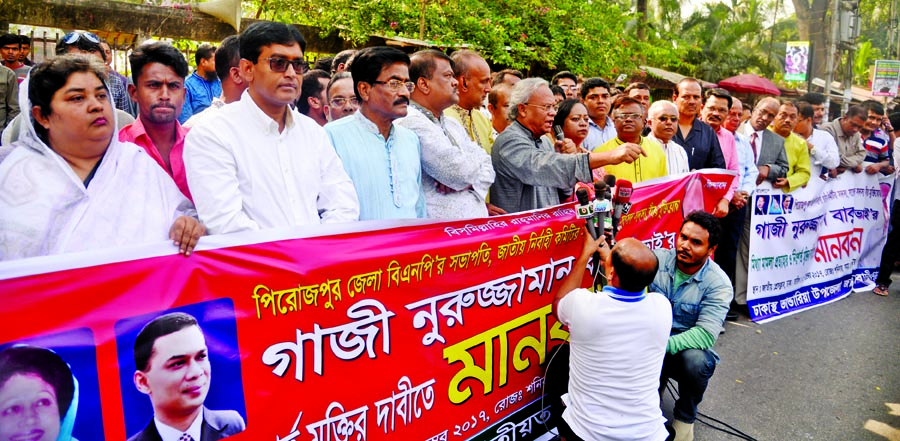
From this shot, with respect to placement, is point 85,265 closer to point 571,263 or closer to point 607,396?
point 607,396

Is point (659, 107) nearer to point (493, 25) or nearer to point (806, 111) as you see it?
point (806, 111)

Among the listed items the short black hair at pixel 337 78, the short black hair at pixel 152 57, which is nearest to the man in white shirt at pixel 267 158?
the short black hair at pixel 152 57

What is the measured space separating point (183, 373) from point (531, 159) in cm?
232

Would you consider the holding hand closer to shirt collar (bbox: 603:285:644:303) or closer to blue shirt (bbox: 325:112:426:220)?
blue shirt (bbox: 325:112:426:220)

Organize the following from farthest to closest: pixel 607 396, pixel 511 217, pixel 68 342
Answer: pixel 511 217
pixel 607 396
pixel 68 342

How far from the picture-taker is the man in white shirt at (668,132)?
528cm

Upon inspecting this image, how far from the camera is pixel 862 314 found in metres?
6.77

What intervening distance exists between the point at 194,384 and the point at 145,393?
0.49ft

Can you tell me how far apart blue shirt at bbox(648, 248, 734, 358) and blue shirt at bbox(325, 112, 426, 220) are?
1617 millimetres

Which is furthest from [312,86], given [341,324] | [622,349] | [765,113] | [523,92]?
[765,113]

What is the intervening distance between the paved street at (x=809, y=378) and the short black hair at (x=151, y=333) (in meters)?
3.16

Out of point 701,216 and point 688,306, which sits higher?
point 701,216

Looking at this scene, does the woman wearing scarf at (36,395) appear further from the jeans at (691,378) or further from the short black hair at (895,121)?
the short black hair at (895,121)

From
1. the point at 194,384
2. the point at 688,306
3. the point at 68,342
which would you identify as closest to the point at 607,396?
the point at 688,306
